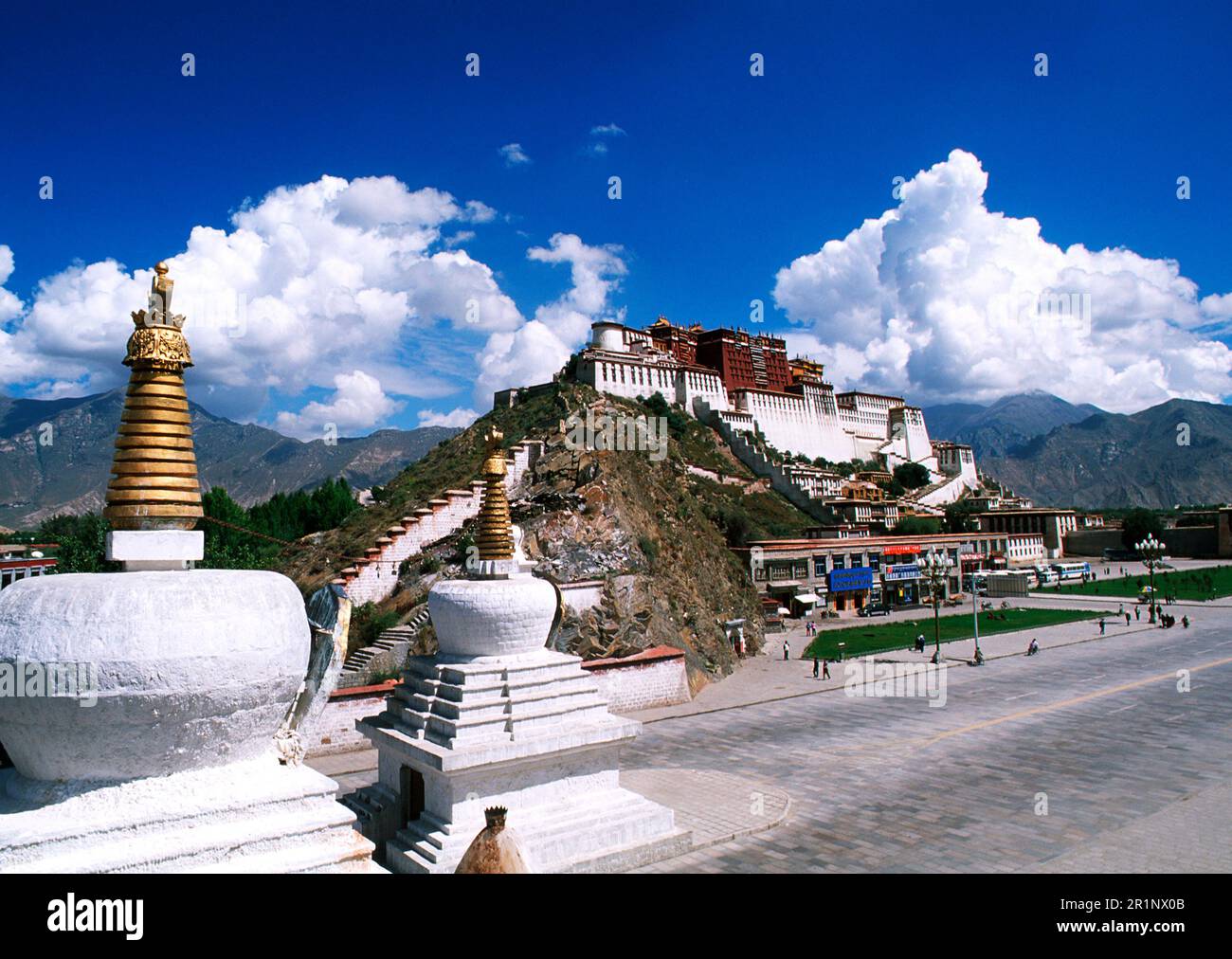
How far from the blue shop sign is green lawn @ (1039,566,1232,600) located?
1720 cm

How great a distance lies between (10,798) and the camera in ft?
18.1

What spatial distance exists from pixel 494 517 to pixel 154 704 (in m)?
8.62

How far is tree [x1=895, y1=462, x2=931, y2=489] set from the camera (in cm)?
9569

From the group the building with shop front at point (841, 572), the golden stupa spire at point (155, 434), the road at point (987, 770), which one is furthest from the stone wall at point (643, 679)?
the building with shop front at point (841, 572)

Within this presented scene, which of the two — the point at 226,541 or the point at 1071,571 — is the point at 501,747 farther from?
the point at 1071,571

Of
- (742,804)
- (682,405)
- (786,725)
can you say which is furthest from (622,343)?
(742,804)

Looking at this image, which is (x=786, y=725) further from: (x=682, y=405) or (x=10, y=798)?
(x=682, y=405)

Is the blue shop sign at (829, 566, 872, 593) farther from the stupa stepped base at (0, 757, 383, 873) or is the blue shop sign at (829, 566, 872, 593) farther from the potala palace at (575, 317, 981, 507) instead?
the stupa stepped base at (0, 757, 383, 873)

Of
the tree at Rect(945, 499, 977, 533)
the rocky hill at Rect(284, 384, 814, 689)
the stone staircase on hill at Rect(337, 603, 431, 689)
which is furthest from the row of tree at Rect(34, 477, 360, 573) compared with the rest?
the tree at Rect(945, 499, 977, 533)

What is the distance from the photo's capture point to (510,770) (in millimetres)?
12109

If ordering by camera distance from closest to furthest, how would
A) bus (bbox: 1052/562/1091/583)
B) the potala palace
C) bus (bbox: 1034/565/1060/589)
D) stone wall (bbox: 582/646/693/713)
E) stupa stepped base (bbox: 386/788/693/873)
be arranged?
stupa stepped base (bbox: 386/788/693/873), stone wall (bbox: 582/646/693/713), bus (bbox: 1034/565/1060/589), bus (bbox: 1052/562/1091/583), the potala palace

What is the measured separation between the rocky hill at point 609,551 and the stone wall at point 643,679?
1656 mm

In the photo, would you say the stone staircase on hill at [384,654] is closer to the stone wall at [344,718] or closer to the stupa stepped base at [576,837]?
the stone wall at [344,718]

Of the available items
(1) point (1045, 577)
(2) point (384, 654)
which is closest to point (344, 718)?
(2) point (384, 654)
